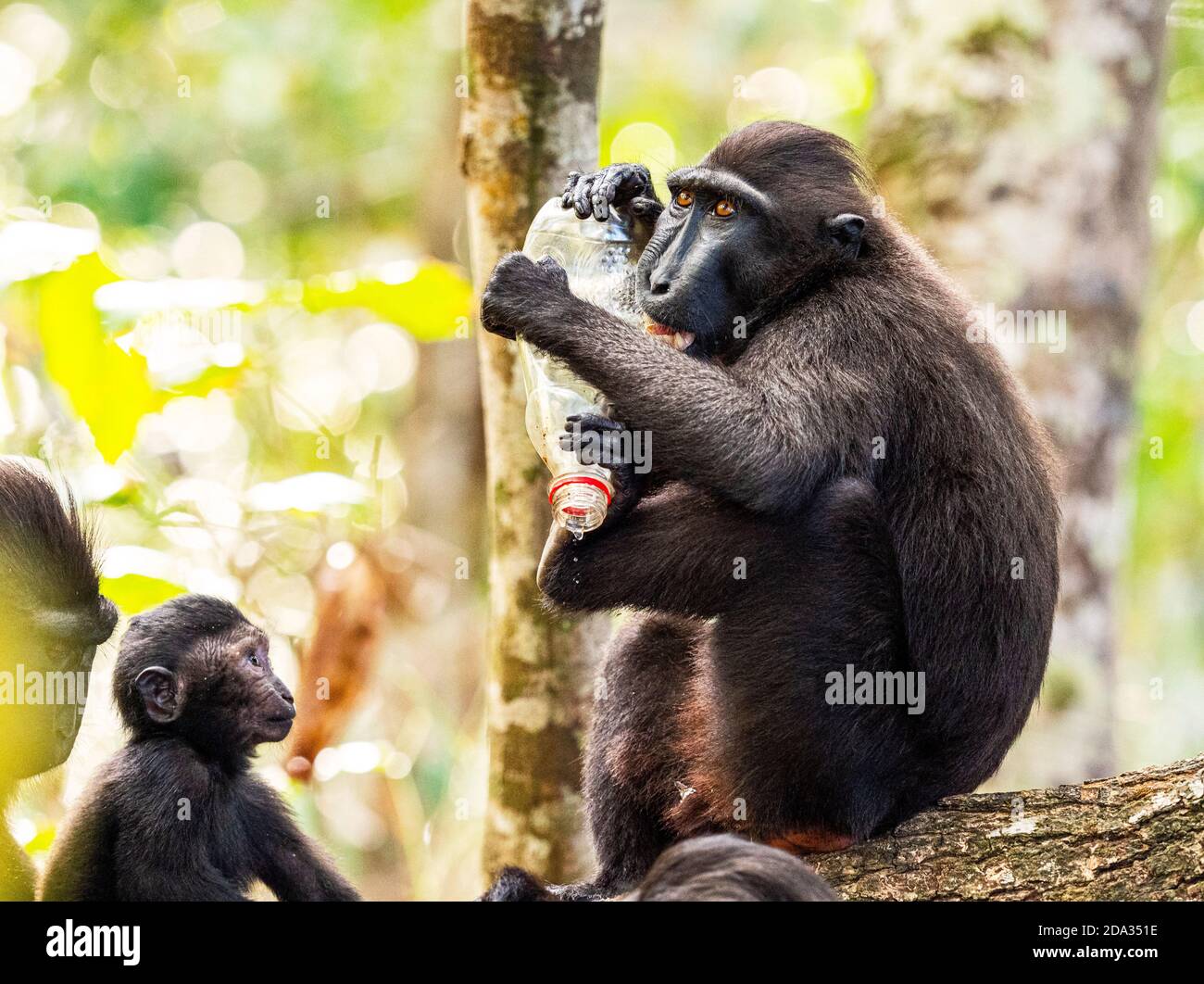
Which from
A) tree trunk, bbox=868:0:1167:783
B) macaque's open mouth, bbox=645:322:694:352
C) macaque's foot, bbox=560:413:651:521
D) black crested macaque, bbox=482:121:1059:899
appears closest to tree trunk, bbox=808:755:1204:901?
black crested macaque, bbox=482:121:1059:899

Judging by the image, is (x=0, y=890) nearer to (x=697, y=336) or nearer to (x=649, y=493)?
(x=649, y=493)

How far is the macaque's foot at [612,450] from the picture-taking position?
5.64 meters

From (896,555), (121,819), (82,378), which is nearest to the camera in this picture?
(121,819)

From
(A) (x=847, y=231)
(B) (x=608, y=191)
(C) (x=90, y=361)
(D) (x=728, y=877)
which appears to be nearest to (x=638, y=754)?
(D) (x=728, y=877)

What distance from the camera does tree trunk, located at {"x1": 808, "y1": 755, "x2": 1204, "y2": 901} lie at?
498 centimetres

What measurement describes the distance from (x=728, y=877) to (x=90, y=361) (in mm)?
4631

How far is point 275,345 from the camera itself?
929cm

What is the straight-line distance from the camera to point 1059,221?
9.15m

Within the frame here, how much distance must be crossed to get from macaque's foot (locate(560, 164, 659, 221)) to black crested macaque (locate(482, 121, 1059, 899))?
45cm

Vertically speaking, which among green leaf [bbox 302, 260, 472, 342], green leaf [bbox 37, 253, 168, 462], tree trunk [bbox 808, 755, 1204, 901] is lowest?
tree trunk [bbox 808, 755, 1204, 901]

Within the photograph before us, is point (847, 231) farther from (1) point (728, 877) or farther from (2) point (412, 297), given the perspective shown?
(1) point (728, 877)

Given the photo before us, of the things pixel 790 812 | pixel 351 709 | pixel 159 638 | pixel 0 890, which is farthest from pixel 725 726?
pixel 351 709

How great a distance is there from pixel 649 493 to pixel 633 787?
1254 mm

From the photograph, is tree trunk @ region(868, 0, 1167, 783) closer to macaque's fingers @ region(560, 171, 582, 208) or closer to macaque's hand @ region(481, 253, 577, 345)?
macaque's fingers @ region(560, 171, 582, 208)
